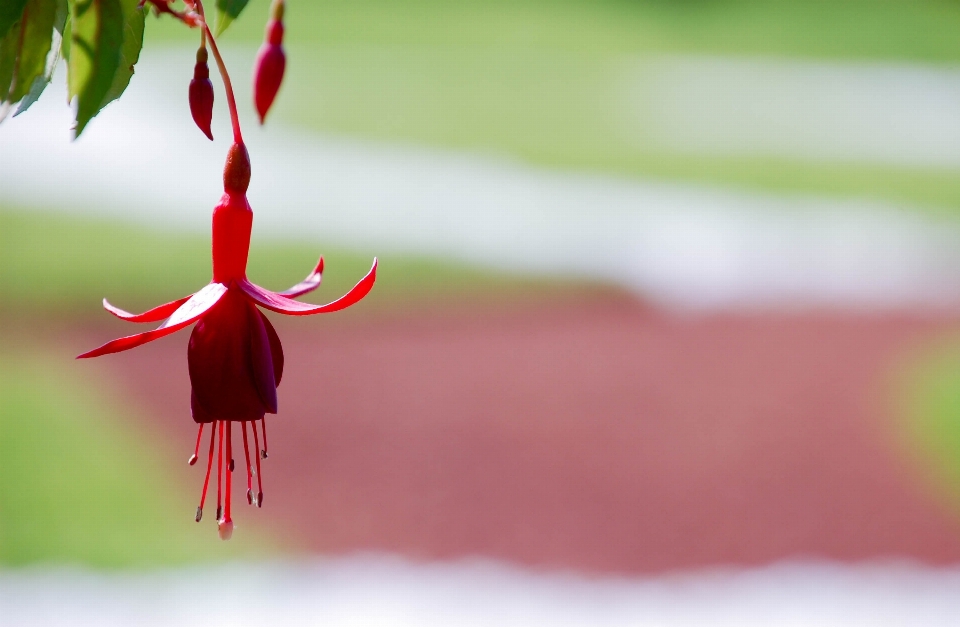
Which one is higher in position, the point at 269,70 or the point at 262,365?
the point at 269,70

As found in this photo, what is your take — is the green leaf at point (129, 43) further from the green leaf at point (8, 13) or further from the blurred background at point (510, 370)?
the blurred background at point (510, 370)

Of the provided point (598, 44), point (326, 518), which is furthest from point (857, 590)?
point (598, 44)

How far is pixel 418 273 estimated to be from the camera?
476 centimetres

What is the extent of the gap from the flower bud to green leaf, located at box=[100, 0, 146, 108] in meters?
0.08

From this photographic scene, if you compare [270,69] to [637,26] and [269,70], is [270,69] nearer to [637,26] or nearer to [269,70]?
[269,70]

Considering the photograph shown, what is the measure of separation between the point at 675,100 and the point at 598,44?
1.89 m

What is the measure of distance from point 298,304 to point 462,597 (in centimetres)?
204

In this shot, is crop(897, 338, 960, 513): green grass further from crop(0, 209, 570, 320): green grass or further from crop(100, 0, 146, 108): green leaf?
crop(100, 0, 146, 108): green leaf

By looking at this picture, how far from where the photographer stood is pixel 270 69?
0.55m

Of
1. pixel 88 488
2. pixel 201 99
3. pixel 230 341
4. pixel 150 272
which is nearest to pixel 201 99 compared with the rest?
pixel 201 99

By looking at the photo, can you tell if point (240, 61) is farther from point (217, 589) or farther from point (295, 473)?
point (217, 589)

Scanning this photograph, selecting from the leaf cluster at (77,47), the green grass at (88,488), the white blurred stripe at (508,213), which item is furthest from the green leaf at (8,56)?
the white blurred stripe at (508,213)

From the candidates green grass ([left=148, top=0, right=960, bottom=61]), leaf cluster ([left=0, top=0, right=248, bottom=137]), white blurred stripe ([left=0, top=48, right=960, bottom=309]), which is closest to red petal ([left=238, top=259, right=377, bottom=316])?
leaf cluster ([left=0, top=0, right=248, bottom=137])

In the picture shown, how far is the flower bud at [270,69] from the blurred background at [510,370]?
189cm
